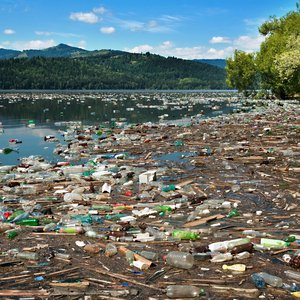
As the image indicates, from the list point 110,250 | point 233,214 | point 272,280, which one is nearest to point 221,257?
point 272,280

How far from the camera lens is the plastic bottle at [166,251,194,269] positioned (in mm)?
5082

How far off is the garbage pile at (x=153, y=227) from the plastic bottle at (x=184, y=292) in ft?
0.04

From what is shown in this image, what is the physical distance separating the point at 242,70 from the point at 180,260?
189 feet

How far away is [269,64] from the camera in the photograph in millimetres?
49688

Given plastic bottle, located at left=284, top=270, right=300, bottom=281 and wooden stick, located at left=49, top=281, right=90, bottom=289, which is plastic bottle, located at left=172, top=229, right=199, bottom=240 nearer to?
plastic bottle, located at left=284, top=270, right=300, bottom=281

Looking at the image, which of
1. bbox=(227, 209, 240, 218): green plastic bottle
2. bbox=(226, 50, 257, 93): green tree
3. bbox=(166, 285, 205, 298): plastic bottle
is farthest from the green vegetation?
bbox=(166, 285, 205, 298): plastic bottle

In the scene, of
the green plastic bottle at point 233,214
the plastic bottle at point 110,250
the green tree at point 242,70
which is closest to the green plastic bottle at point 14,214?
the plastic bottle at point 110,250

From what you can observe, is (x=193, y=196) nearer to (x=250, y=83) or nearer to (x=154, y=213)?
(x=154, y=213)

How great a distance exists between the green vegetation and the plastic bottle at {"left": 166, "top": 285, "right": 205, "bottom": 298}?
40022 millimetres

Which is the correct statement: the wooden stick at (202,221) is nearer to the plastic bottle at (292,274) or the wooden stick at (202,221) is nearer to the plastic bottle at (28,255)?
the plastic bottle at (292,274)

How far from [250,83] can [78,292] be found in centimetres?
5960

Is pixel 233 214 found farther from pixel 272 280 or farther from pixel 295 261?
pixel 272 280

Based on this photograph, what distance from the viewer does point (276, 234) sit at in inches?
243

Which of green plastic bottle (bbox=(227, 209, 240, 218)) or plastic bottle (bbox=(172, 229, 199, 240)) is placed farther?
A: green plastic bottle (bbox=(227, 209, 240, 218))
